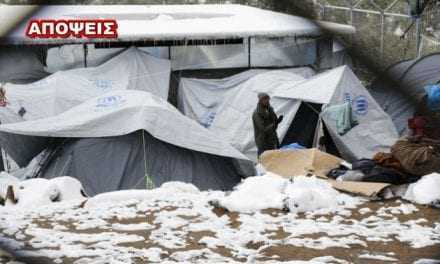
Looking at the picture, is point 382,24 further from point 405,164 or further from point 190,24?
point 190,24

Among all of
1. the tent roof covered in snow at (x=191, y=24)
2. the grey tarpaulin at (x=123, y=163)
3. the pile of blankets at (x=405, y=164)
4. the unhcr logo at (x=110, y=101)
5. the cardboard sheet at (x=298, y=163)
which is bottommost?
the grey tarpaulin at (x=123, y=163)

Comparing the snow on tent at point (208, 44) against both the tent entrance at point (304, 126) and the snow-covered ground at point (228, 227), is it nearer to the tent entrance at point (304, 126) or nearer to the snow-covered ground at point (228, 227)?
the tent entrance at point (304, 126)

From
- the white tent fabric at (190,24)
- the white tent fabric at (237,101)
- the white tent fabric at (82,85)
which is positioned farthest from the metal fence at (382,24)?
the white tent fabric at (190,24)

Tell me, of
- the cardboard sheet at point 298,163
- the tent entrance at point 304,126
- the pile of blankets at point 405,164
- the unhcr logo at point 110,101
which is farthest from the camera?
the tent entrance at point 304,126

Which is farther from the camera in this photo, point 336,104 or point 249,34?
point 249,34

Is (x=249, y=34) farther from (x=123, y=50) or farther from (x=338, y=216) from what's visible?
(x=338, y=216)

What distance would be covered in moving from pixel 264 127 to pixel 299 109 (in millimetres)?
1329

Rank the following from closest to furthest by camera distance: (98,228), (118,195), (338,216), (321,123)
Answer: (98,228)
(338,216)
(118,195)
(321,123)

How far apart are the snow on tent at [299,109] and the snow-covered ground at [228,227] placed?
341cm

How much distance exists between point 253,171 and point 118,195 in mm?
2795

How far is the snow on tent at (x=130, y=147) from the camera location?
17.6 feet

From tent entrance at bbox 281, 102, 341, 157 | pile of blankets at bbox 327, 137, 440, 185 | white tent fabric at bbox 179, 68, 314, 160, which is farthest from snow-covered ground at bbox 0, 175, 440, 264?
white tent fabric at bbox 179, 68, 314, 160

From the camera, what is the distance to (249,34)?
27.5ft

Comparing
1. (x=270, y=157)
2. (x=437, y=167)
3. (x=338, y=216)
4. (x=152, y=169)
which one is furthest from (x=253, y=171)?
(x=338, y=216)
